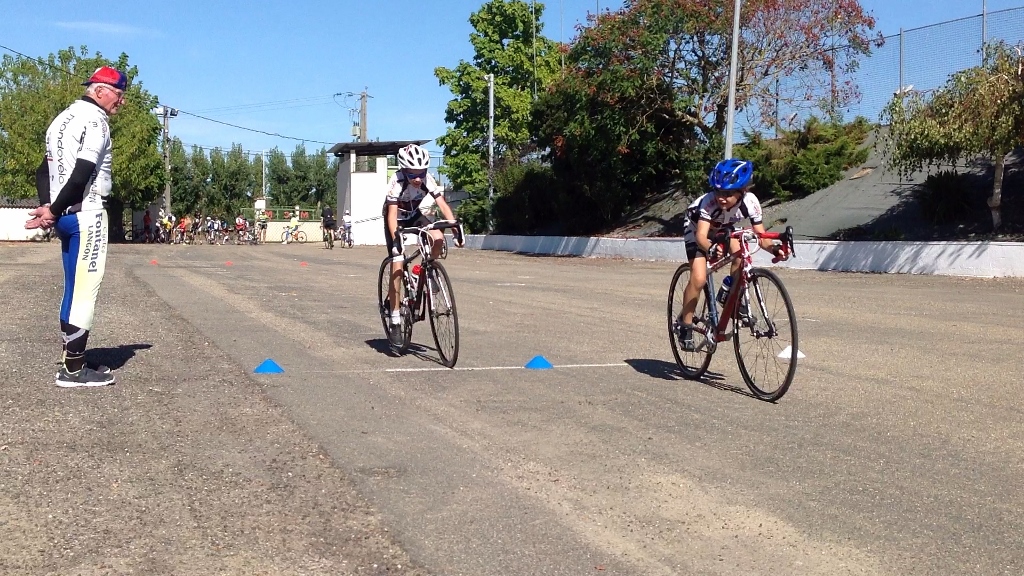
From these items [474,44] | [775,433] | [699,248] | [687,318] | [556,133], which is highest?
[474,44]

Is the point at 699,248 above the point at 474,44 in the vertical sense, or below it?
below

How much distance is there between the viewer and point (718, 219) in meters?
7.27

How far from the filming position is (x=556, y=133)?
36281mm

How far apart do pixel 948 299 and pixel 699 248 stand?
9.84m

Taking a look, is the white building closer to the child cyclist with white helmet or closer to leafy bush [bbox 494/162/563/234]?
leafy bush [bbox 494/162/563/234]

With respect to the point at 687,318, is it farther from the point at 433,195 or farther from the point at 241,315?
the point at 241,315

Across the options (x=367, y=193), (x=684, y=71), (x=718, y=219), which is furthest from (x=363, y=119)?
(x=718, y=219)

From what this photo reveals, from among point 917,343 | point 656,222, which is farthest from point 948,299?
point 656,222

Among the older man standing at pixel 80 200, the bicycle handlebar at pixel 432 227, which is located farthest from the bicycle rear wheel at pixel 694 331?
the older man standing at pixel 80 200

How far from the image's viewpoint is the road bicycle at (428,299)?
8.09 metres

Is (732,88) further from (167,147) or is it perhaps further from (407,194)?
(167,147)

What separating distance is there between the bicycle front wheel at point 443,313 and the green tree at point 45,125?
1852 inches

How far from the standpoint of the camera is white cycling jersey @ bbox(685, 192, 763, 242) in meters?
7.13

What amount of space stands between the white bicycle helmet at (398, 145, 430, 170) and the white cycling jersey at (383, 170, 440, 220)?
16cm
